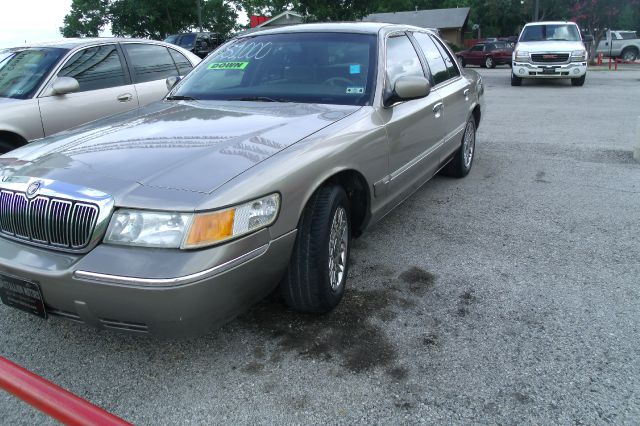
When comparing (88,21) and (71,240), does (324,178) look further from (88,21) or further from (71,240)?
(88,21)

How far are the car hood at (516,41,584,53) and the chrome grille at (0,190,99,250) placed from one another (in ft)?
50.0

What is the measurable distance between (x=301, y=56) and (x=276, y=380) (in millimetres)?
2269

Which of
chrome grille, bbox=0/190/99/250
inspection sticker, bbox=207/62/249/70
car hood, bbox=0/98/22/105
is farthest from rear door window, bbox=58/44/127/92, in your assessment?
chrome grille, bbox=0/190/99/250

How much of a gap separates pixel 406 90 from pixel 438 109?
45.5 inches

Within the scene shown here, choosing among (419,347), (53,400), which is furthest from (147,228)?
(419,347)

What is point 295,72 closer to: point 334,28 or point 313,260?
point 334,28

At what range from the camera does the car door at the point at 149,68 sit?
617 cm

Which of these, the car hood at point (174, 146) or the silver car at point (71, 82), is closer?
the car hood at point (174, 146)

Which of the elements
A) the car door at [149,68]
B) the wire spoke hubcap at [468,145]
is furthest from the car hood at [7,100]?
the wire spoke hubcap at [468,145]

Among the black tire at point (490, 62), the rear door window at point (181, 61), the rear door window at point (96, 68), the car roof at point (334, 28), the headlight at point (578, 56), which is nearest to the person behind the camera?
the car roof at point (334, 28)

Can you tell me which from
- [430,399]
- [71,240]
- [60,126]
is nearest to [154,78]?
[60,126]

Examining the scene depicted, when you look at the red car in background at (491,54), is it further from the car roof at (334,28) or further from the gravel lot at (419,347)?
the gravel lot at (419,347)

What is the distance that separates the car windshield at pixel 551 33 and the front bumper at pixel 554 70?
933 mm

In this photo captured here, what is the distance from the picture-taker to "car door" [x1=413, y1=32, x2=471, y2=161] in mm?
4770
